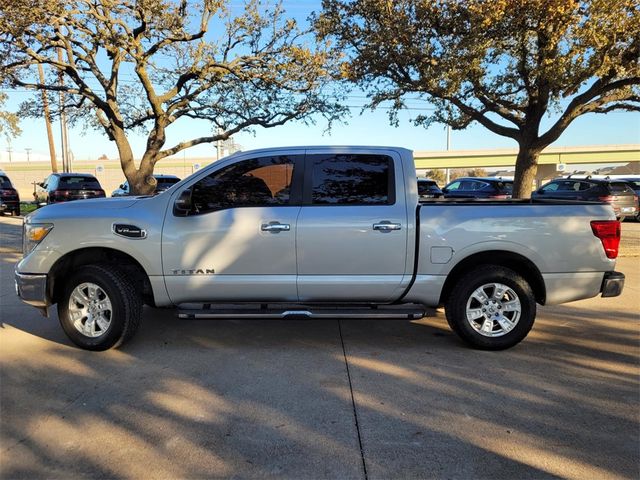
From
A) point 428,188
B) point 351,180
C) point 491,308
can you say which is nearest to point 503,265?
point 491,308

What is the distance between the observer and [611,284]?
15.0ft

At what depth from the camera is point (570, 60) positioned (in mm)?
9273

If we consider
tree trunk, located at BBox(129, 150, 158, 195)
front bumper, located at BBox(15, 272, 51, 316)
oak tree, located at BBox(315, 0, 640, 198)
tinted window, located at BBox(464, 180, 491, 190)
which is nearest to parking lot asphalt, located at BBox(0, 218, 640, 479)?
front bumper, located at BBox(15, 272, 51, 316)

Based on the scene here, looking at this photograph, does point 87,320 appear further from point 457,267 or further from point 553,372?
point 553,372

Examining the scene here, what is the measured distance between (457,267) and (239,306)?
7.00 feet

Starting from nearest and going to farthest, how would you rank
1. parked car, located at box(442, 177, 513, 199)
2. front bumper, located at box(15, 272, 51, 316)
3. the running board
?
1. the running board
2. front bumper, located at box(15, 272, 51, 316)
3. parked car, located at box(442, 177, 513, 199)

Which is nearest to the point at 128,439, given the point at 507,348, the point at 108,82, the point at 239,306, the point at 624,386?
the point at 239,306

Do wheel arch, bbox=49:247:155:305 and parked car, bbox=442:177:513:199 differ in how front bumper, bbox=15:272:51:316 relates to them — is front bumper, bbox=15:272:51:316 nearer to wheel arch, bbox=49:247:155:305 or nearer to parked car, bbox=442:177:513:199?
wheel arch, bbox=49:247:155:305

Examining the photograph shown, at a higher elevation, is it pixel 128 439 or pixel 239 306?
pixel 239 306

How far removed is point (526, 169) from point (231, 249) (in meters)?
9.72

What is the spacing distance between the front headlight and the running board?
1499 mm

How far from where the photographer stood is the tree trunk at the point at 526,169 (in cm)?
1196

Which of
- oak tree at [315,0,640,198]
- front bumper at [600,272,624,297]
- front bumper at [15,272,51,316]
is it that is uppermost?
oak tree at [315,0,640,198]

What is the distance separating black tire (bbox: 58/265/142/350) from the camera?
4.55 meters
